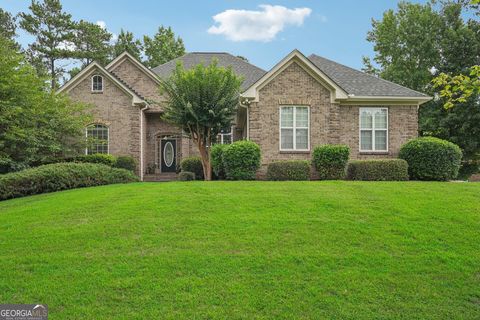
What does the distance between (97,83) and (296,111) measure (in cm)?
1058

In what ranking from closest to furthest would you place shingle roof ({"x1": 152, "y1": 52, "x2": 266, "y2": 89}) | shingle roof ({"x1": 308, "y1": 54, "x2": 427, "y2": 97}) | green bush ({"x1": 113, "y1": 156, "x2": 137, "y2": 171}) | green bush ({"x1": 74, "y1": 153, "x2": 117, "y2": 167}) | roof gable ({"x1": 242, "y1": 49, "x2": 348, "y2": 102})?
roof gable ({"x1": 242, "y1": 49, "x2": 348, "y2": 102}), shingle roof ({"x1": 308, "y1": 54, "x2": 427, "y2": 97}), green bush ({"x1": 74, "y1": 153, "x2": 117, "y2": 167}), green bush ({"x1": 113, "y1": 156, "x2": 137, "y2": 171}), shingle roof ({"x1": 152, "y1": 52, "x2": 266, "y2": 89})

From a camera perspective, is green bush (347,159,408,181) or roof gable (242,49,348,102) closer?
green bush (347,159,408,181)

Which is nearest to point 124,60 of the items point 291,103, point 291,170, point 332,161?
point 291,103

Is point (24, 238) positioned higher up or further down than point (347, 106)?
further down

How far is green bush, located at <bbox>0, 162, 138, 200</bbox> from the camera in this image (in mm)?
11391

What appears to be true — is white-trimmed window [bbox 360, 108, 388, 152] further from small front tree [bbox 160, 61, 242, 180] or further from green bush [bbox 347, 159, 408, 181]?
small front tree [bbox 160, 61, 242, 180]

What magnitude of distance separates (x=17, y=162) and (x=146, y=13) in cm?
802

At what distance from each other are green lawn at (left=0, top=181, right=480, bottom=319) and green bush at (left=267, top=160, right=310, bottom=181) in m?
5.11

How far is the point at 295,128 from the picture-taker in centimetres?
1554

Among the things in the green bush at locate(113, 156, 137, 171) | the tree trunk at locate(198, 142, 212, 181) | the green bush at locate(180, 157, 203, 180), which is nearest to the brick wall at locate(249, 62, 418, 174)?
the tree trunk at locate(198, 142, 212, 181)

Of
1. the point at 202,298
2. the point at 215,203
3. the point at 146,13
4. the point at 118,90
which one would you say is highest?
the point at 146,13

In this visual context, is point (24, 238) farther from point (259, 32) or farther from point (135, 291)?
point (259, 32)

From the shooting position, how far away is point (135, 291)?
445 centimetres

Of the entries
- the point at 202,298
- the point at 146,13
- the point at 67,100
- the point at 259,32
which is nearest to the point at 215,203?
the point at 202,298
